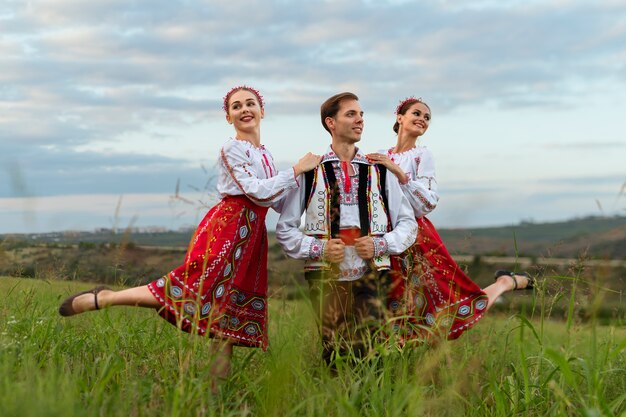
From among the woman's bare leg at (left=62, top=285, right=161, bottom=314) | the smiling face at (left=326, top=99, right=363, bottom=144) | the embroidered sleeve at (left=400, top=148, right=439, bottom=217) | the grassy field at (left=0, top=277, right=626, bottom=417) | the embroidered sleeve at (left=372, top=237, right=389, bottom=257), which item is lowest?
the grassy field at (left=0, top=277, right=626, bottom=417)

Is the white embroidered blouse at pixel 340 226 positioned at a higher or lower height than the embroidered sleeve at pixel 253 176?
lower

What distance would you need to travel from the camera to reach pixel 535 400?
3.85 metres

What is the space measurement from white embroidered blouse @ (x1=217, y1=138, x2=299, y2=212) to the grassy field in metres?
0.68

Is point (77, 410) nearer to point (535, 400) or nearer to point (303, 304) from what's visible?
point (303, 304)

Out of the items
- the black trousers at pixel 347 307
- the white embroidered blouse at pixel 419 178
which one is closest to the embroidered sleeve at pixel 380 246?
the black trousers at pixel 347 307

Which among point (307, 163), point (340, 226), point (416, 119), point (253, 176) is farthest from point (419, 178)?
point (253, 176)

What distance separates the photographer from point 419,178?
5.14 meters

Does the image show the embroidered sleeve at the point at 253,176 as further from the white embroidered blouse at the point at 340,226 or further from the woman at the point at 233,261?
the white embroidered blouse at the point at 340,226

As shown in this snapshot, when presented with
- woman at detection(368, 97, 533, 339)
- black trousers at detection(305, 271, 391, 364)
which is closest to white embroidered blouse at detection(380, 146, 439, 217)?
woman at detection(368, 97, 533, 339)

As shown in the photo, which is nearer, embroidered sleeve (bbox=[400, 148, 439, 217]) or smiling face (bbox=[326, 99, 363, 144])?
smiling face (bbox=[326, 99, 363, 144])

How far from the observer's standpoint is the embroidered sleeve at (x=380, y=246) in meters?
4.59

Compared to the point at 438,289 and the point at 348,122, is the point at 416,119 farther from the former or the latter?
the point at 438,289

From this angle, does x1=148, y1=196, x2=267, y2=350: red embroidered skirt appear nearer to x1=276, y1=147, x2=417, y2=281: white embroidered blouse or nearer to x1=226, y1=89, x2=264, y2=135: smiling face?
x1=276, y1=147, x2=417, y2=281: white embroidered blouse

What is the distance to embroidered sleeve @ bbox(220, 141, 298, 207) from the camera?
4.44 metres
